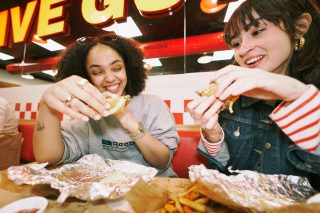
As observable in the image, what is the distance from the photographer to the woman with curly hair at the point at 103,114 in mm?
1042

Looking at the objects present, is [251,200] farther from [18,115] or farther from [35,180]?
[18,115]

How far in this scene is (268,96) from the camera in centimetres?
90

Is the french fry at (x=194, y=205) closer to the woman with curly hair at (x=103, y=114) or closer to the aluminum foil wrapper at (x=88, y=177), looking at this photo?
the aluminum foil wrapper at (x=88, y=177)

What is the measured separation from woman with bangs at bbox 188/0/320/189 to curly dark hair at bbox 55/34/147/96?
79cm

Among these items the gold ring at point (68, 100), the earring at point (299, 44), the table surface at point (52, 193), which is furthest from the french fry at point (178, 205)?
the earring at point (299, 44)

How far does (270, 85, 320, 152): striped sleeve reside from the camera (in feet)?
2.59

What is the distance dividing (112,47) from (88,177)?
1073 mm

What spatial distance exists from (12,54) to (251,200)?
968 cm

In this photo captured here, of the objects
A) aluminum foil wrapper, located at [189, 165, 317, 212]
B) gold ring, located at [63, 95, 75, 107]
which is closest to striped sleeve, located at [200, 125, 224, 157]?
aluminum foil wrapper, located at [189, 165, 317, 212]

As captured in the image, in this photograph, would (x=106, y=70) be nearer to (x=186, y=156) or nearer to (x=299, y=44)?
(x=186, y=156)

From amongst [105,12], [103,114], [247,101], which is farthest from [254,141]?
[105,12]

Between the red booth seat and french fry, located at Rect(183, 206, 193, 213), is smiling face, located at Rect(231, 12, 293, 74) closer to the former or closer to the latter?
the red booth seat

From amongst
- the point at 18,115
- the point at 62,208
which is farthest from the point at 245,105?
the point at 18,115

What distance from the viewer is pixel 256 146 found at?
4.00 ft
